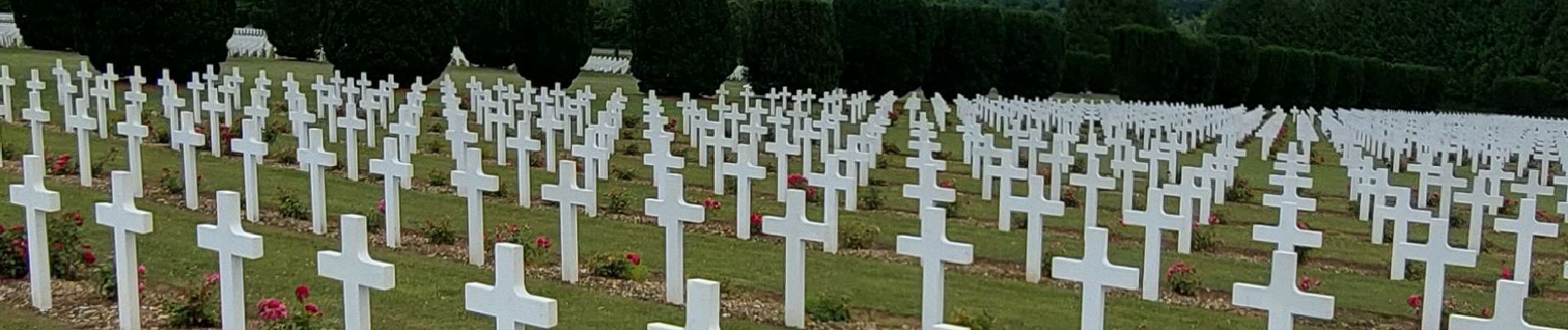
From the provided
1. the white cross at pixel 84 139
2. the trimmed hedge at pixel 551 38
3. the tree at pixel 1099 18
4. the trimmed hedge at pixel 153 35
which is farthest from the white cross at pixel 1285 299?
the tree at pixel 1099 18

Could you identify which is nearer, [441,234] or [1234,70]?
[441,234]

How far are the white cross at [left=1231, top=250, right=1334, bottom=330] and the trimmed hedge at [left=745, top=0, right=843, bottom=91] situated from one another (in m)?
23.4

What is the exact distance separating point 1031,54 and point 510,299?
31.7m

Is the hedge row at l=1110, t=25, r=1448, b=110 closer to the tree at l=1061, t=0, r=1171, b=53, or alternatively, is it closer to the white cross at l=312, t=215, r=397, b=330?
the tree at l=1061, t=0, r=1171, b=53

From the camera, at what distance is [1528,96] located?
174 ft

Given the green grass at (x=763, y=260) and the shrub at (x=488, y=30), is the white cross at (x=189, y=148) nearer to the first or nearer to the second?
the green grass at (x=763, y=260)

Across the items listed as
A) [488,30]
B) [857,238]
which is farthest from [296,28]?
[857,238]

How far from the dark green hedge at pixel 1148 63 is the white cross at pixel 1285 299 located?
31.8 metres

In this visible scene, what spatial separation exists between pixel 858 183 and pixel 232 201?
27.9ft

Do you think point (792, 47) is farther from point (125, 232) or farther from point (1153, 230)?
point (125, 232)

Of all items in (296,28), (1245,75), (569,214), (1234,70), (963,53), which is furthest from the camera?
(1245,75)

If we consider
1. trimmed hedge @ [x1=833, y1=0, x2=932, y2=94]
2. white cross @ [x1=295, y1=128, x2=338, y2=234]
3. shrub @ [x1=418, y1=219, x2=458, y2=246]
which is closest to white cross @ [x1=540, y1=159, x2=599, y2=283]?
shrub @ [x1=418, y1=219, x2=458, y2=246]

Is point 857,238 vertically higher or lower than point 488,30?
lower

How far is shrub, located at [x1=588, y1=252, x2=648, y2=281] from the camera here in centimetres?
789
